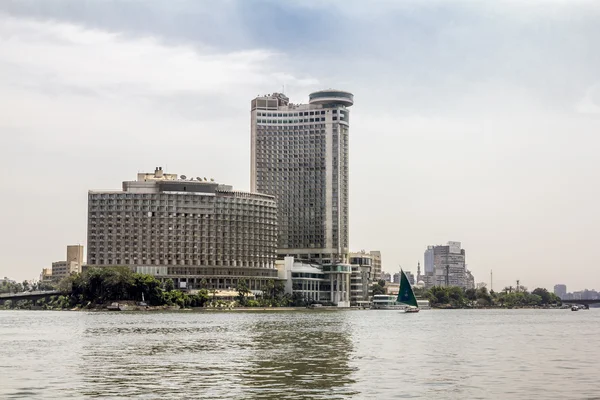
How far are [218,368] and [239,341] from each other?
3963 centimetres

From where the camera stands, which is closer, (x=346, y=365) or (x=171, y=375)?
(x=171, y=375)

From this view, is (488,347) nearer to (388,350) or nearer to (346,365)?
(388,350)

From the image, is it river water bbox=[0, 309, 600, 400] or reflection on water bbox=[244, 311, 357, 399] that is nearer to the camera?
river water bbox=[0, 309, 600, 400]

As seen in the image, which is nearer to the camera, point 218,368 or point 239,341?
point 218,368

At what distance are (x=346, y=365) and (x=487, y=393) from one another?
20.9m

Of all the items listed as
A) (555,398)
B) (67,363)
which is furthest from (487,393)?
(67,363)

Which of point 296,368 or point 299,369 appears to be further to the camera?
point 296,368

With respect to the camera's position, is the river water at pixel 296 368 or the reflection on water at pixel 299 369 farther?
the reflection on water at pixel 299 369

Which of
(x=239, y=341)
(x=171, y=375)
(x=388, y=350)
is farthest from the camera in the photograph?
(x=239, y=341)

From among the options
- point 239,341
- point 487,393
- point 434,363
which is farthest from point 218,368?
point 239,341

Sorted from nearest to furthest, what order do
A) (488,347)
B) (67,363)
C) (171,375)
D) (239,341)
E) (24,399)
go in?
(24,399)
(171,375)
(67,363)
(488,347)
(239,341)

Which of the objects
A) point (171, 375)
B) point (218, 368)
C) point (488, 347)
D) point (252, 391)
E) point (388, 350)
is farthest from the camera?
point (488, 347)

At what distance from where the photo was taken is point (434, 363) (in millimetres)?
82812

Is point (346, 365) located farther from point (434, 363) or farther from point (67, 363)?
point (67, 363)
